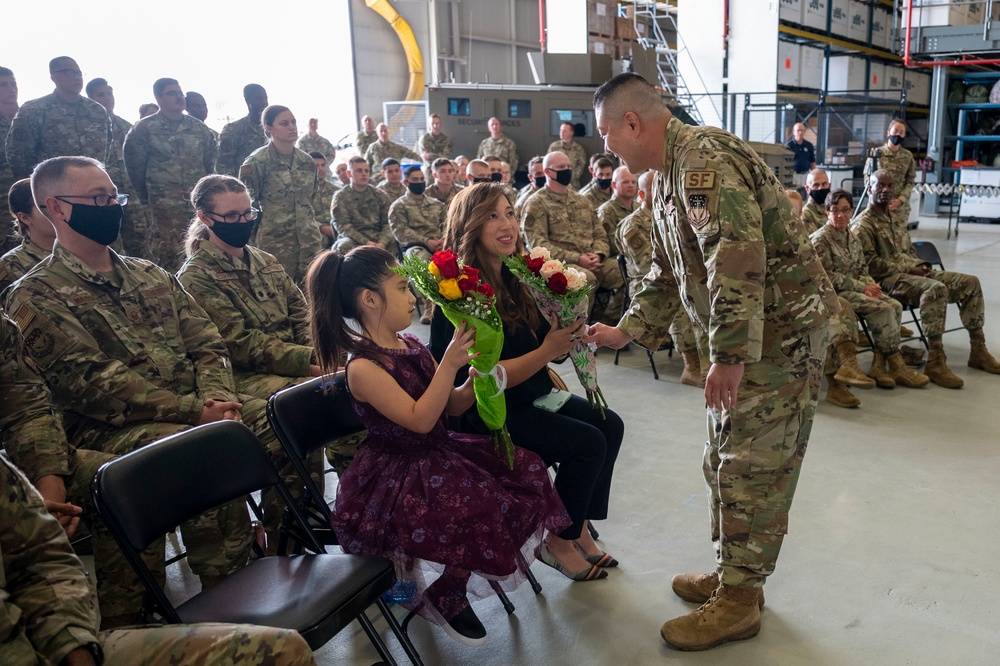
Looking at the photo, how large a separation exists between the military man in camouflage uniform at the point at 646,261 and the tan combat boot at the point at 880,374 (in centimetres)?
108

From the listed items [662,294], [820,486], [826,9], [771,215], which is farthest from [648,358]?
[826,9]

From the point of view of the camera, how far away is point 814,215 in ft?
18.8

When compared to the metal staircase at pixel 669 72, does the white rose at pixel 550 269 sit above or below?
below

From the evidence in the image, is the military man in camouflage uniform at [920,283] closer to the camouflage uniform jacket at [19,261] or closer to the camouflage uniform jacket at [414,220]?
the camouflage uniform jacket at [414,220]

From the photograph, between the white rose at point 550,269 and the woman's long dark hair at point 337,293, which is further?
the white rose at point 550,269

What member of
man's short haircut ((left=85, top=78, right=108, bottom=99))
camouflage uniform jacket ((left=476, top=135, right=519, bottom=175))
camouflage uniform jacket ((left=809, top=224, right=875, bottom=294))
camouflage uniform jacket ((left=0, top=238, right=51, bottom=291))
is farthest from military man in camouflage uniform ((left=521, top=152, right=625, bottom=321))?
camouflage uniform jacket ((left=476, top=135, right=519, bottom=175))

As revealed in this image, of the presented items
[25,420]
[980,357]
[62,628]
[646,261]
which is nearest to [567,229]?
[646,261]

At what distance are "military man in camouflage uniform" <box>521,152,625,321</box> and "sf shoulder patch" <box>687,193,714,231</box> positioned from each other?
356 centimetres

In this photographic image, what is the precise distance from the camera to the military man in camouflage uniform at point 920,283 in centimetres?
499

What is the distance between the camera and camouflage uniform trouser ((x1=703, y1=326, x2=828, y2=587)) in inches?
86.0

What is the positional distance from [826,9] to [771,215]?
43.9ft

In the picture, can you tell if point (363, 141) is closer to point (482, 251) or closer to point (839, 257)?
point (839, 257)

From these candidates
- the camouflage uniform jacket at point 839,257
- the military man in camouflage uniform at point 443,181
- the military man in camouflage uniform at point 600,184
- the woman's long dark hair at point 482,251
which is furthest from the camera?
the military man in camouflage uniform at point 443,181

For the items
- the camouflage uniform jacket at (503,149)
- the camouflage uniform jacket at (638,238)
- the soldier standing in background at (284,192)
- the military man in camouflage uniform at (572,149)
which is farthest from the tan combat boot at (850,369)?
the camouflage uniform jacket at (503,149)
